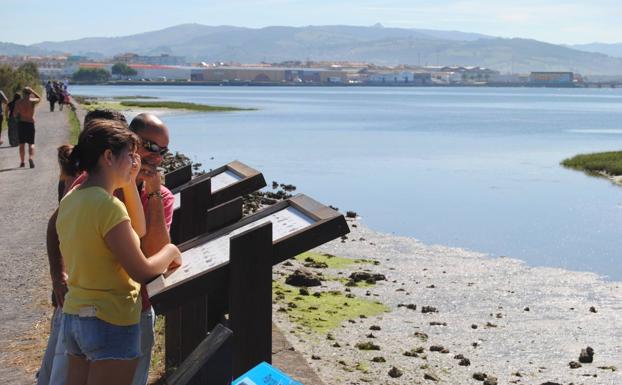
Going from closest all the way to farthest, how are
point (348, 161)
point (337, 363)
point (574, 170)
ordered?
point (337, 363), point (574, 170), point (348, 161)

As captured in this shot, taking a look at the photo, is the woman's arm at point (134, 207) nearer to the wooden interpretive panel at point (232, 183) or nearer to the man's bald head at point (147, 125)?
the man's bald head at point (147, 125)

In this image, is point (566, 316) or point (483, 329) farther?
point (566, 316)

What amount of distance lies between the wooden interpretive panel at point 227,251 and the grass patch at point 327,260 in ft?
34.5

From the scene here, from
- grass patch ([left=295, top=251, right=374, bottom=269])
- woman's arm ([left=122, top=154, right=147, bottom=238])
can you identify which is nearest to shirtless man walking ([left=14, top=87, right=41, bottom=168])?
grass patch ([left=295, top=251, right=374, bottom=269])

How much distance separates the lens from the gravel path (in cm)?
801

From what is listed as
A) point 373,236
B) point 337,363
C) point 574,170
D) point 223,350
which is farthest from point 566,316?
point 574,170

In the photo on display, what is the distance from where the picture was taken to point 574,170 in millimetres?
38062

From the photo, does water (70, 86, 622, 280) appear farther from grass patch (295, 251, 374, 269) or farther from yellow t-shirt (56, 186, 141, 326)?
yellow t-shirt (56, 186, 141, 326)

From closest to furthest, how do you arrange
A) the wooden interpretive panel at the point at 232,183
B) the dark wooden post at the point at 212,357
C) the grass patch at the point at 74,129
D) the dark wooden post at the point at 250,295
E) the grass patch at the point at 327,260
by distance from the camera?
1. the dark wooden post at the point at 212,357
2. the dark wooden post at the point at 250,295
3. the wooden interpretive panel at the point at 232,183
4. the grass patch at the point at 327,260
5. the grass patch at the point at 74,129

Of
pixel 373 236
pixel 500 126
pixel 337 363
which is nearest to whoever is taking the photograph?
pixel 337 363

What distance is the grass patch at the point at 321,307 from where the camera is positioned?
11.9 m

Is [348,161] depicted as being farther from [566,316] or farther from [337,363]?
[337,363]

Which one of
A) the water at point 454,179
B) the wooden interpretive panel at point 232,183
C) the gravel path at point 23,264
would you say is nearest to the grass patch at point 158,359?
the gravel path at point 23,264

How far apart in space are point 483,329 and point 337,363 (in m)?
2.99
